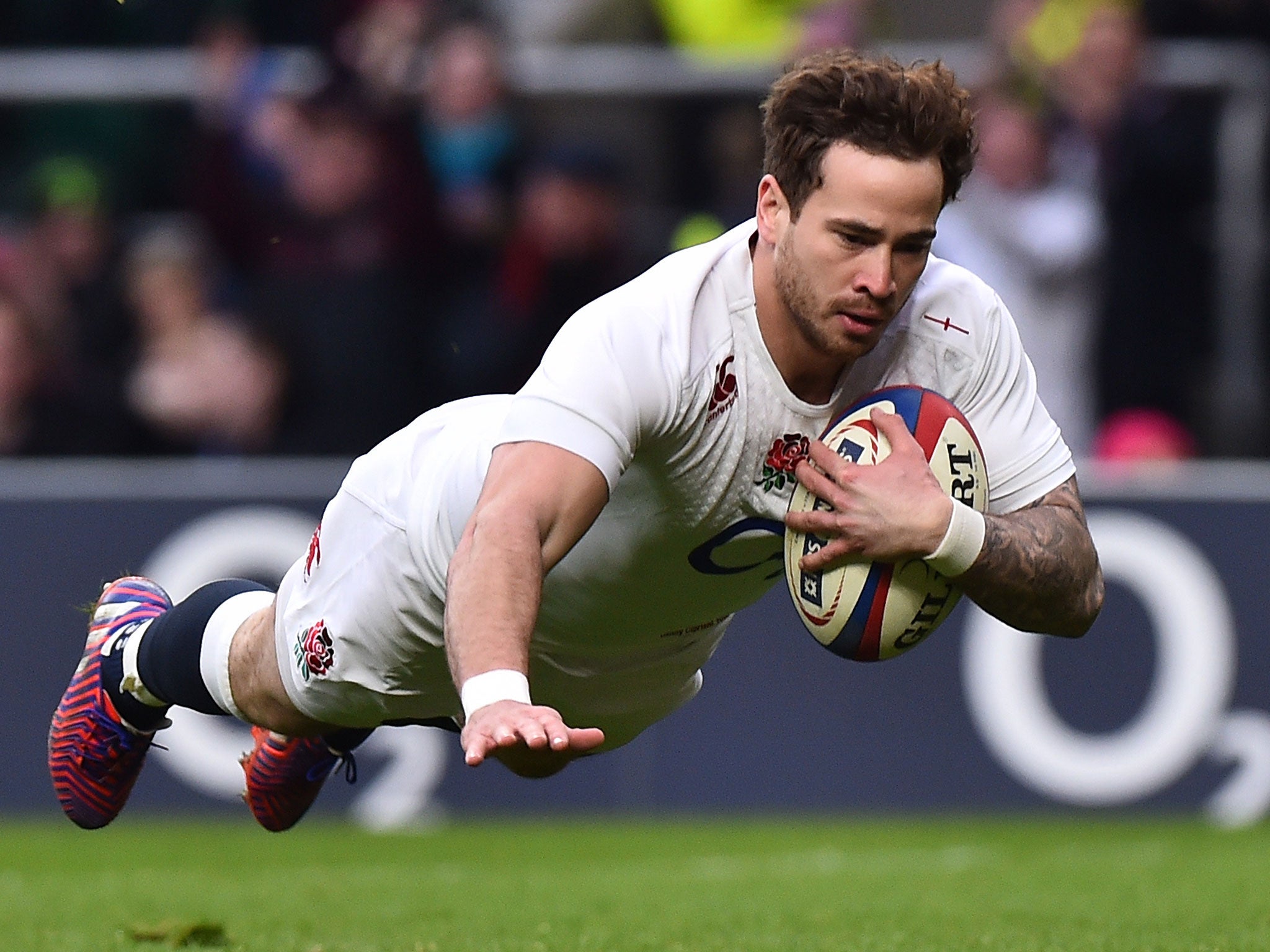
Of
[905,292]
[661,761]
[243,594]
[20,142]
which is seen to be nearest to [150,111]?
[20,142]

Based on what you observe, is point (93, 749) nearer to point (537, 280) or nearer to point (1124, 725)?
point (537, 280)

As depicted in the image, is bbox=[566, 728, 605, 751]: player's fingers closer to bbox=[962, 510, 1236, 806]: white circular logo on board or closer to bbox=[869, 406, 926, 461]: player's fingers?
bbox=[869, 406, 926, 461]: player's fingers

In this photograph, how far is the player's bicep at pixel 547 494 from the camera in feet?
13.9

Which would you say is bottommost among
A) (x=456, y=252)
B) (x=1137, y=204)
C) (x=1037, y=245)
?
(x=456, y=252)

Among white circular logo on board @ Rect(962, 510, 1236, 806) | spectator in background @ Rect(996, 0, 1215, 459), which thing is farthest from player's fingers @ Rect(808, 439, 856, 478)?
spectator in background @ Rect(996, 0, 1215, 459)

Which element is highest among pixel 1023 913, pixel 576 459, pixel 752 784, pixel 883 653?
pixel 576 459

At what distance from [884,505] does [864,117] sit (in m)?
0.81

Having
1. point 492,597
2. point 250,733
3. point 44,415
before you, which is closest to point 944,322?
point 492,597

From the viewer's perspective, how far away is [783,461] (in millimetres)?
4785

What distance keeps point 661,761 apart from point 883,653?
5.05m

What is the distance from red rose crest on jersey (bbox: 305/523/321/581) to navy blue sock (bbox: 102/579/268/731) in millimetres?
415

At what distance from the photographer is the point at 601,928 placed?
236 inches

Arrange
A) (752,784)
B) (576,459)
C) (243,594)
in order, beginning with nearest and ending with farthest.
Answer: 1. (576,459)
2. (243,594)
3. (752,784)

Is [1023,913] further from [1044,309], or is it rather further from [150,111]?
[150,111]
